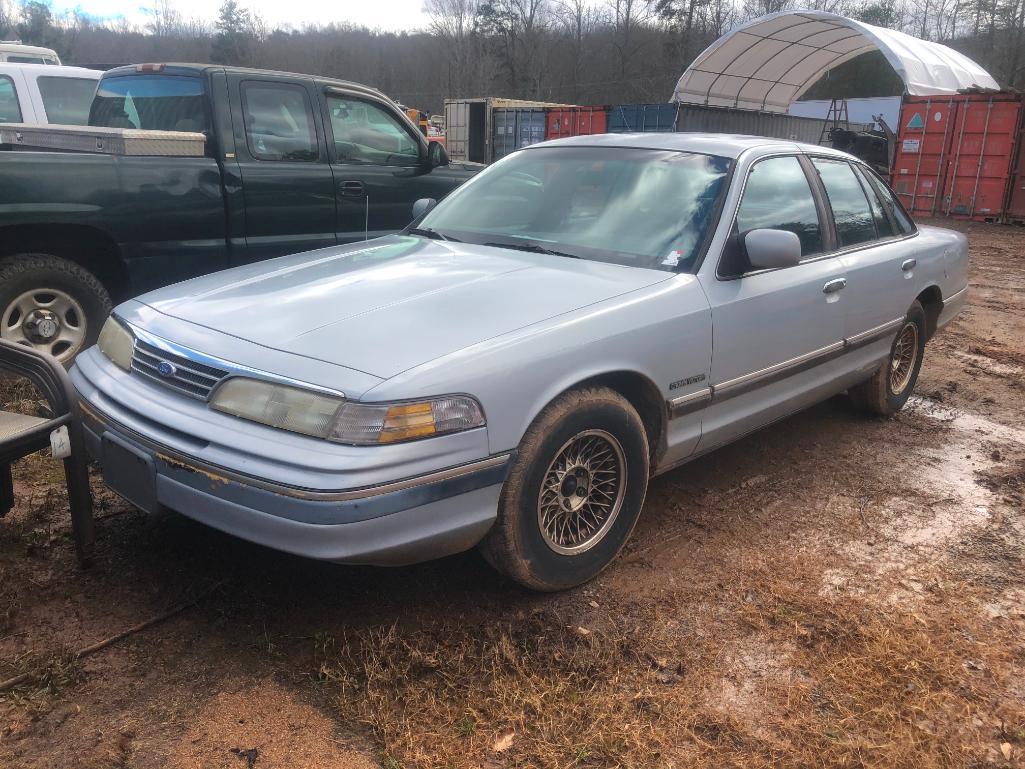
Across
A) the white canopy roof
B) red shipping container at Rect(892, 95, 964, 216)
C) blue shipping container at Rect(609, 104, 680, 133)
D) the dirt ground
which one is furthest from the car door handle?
the white canopy roof

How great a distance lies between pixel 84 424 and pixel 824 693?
8.70 ft

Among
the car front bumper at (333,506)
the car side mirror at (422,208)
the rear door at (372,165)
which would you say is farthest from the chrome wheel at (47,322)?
the car front bumper at (333,506)

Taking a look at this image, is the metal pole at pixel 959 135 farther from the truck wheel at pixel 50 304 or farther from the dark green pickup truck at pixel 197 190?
the truck wheel at pixel 50 304

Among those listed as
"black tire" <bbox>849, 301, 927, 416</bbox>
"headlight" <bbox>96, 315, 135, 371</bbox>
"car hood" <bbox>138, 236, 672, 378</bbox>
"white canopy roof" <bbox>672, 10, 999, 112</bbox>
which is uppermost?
"white canopy roof" <bbox>672, 10, 999, 112</bbox>

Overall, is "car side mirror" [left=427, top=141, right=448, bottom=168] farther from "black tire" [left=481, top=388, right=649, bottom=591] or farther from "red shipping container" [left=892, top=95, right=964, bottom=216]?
"red shipping container" [left=892, top=95, right=964, bottom=216]

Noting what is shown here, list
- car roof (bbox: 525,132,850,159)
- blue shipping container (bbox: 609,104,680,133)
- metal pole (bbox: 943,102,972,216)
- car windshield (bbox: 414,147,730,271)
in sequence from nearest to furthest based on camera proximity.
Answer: car windshield (bbox: 414,147,730,271) → car roof (bbox: 525,132,850,159) → metal pole (bbox: 943,102,972,216) → blue shipping container (bbox: 609,104,680,133)

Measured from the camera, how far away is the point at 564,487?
118 inches

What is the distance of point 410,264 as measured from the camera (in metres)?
3.55

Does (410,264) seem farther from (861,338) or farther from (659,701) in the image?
(861,338)

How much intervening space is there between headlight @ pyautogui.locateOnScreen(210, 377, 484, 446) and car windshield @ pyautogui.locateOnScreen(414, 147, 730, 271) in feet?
4.32

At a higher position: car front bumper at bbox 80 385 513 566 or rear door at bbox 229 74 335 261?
rear door at bbox 229 74 335 261

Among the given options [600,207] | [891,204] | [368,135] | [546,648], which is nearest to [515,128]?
[368,135]

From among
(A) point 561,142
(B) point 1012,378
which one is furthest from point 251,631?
(B) point 1012,378

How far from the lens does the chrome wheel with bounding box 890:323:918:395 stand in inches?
207
